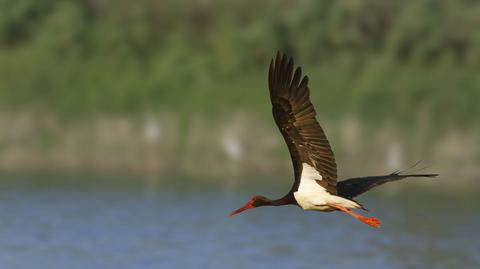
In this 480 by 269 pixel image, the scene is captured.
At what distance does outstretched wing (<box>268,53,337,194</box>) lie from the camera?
7852 millimetres

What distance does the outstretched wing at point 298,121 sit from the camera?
7.85 metres

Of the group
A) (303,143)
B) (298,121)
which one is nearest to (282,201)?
(303,143)

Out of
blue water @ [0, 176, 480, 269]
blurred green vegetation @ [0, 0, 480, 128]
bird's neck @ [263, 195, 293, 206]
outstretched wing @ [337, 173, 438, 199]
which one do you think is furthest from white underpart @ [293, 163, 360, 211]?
blurred green vegetation @ [0, 0, 480, 128]

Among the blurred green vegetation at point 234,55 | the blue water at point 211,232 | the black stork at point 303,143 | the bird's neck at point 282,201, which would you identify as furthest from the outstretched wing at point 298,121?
the blurred green vegetation at point 234,55

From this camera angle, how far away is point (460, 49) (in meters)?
21.5

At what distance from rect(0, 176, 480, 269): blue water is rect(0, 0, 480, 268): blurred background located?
0.10 ft

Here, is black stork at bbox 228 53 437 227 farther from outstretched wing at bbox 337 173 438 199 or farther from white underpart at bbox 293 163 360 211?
outstretched wing at bbox 337 173 438 199

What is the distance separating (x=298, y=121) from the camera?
8.09 meters

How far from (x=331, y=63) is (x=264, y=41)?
1.07 meters

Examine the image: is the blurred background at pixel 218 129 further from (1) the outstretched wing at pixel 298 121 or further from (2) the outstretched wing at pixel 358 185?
(1) the outstretched wing at pixel 298 121

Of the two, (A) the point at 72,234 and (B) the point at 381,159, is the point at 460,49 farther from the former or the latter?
(A) the point at 72,234

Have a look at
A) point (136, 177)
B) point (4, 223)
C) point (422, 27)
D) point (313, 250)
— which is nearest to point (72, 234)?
point (4, 223)

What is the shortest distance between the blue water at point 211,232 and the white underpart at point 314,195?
3439 mm

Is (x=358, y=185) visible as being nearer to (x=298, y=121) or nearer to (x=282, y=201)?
(x=282, y=201)
